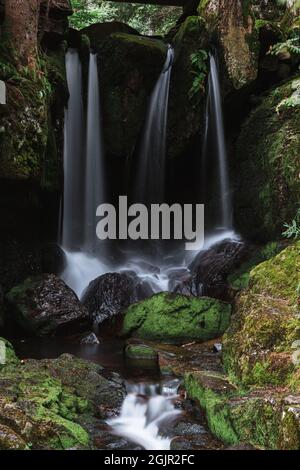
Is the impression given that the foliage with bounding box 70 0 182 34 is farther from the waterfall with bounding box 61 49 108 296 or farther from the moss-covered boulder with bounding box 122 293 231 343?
the moss-covered boulder with bounding box 122 293 231 343

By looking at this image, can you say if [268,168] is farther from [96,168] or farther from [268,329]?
[268,329]

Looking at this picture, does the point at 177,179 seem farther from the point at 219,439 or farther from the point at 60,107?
the point at 219,439

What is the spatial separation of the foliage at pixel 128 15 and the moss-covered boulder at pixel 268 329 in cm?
1268

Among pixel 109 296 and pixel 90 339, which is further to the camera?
pixel 109 296

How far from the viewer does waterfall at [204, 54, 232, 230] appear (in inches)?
439

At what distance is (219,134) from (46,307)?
6.16m

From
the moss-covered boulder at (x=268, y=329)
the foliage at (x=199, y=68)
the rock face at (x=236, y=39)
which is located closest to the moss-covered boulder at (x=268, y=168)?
the rock face at (x=236, y=39)

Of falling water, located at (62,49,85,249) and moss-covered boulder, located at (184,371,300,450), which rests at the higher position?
falling water, located at (62,49,85,249)

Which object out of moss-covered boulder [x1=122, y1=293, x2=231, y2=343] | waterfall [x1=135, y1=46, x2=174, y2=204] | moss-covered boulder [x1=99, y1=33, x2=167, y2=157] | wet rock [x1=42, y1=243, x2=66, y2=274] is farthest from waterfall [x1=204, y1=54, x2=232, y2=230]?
moss-covered boulder [x1=122, y1=293, x2=231, y2=343]

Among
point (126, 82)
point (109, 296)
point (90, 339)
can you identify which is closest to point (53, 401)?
point (90, 339)

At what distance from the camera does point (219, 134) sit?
37.8 ft

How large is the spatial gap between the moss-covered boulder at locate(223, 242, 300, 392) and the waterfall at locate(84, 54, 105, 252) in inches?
254
